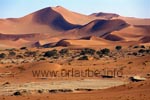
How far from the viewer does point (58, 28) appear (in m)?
159

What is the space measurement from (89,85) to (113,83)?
1.76 meters

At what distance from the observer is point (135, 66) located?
3497 centimetres

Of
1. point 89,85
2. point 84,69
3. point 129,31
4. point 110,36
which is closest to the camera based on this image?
point 89,85

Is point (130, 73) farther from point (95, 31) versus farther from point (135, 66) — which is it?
point (95, 31)

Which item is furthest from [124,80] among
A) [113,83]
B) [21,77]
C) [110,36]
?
[110,36]

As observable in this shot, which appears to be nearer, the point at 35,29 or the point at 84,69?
the point at 84,69

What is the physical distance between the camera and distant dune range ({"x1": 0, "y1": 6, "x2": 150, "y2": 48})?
12349 cm

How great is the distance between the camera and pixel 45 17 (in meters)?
167

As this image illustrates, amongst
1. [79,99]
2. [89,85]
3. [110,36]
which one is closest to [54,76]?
[89,85]

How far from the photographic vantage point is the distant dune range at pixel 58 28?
12349cm

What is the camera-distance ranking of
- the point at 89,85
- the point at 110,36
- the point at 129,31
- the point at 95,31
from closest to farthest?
the point at 89,85 → the point at 110,36 → the point at 129,31 → the point at 95,31

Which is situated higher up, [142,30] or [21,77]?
[142,30]

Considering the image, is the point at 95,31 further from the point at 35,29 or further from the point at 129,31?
the point at 35,29

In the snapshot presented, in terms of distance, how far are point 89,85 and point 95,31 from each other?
11489 centimetres
